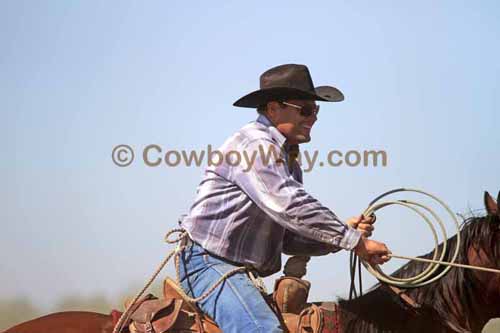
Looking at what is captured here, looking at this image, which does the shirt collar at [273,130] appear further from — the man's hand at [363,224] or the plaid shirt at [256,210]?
the man's hand at [363,224]

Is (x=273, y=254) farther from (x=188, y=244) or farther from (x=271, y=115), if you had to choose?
(x=271, y=115)

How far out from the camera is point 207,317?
485 cm

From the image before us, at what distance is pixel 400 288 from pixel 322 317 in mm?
621

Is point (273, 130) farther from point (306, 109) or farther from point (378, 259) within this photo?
point (378, 259)

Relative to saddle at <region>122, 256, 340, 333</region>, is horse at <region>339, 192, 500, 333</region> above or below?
above

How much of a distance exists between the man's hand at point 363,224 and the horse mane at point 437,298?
0.42 meters

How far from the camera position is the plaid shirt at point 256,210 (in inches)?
172

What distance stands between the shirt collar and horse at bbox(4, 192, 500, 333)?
1.15 m

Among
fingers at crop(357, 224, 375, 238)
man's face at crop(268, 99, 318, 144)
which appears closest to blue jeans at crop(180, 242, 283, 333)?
fingers at crop(357, 224, 375, 238)

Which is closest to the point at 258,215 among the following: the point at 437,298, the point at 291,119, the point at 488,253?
the point at 291,119

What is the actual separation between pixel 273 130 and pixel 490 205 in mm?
1578

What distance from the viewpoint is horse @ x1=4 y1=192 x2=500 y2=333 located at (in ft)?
16.0

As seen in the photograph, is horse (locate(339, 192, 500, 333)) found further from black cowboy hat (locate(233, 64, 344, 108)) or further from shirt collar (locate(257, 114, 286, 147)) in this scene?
black cowboy hat (locate(233, 64, 344, 108))

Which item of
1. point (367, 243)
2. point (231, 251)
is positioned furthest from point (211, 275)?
point (367, 243)
